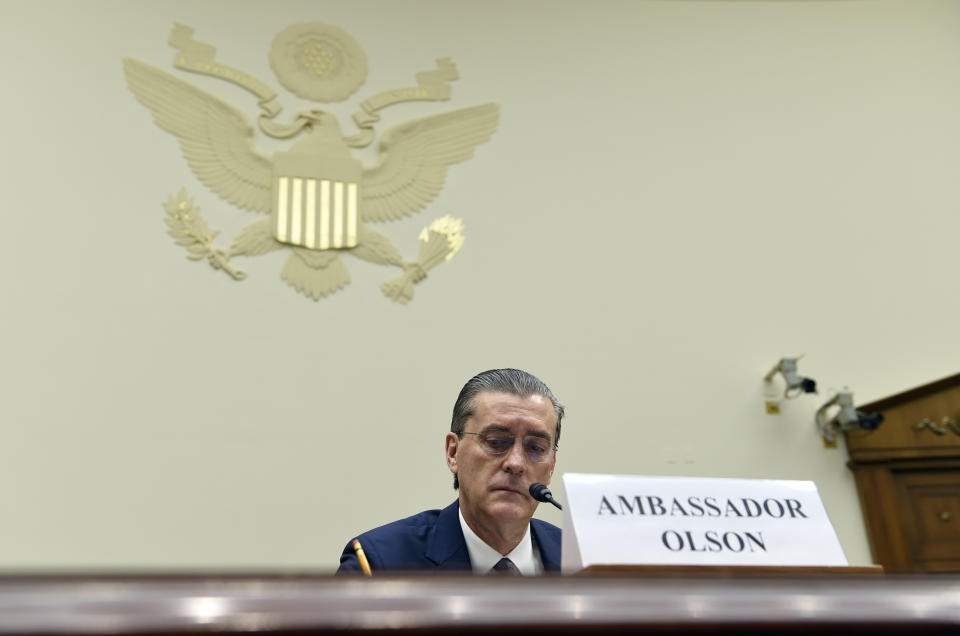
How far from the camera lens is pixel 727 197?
5242 mm

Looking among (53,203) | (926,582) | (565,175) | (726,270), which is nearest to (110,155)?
(53,203)

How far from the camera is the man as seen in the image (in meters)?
2.07

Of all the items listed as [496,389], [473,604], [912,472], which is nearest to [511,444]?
[496,389]

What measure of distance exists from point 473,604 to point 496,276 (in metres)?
4.29

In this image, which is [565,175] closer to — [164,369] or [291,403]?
[291,403]

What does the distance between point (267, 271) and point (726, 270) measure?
2781 millimetres

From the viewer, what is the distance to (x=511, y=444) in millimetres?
2248

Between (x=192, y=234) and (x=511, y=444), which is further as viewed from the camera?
(x=192, y=234)

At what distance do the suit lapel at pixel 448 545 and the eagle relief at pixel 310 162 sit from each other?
99.3 inches

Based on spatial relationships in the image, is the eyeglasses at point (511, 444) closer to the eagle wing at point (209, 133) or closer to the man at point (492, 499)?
the man at point (492, 499)

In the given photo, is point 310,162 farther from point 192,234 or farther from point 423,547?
point 423,547

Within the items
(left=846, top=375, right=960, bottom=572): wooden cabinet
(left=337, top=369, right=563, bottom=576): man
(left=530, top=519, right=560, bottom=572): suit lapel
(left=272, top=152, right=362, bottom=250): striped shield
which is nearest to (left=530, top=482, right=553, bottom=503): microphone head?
(left=337, top=369, right=563, bottom=576): man

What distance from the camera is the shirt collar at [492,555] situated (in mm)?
2113

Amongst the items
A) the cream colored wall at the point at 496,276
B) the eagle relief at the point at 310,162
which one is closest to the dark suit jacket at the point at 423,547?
the cream colored wall at the point at 496,276
